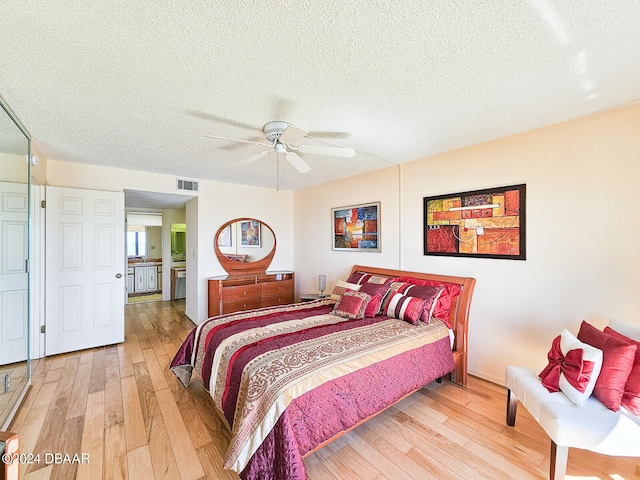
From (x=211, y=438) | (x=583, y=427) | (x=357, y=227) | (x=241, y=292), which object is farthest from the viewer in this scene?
(x=241, y=292)

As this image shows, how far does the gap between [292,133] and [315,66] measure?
48 cm

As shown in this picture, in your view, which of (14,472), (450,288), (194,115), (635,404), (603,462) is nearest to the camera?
(14,472)

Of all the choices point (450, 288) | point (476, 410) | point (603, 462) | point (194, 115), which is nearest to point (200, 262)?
point (194, 115)

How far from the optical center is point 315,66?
1.55 m

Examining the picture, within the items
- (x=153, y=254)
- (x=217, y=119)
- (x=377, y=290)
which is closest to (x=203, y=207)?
(x=217, y=119)

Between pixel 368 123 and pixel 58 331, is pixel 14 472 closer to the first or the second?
pixel 368 123

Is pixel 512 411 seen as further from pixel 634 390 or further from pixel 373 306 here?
pixel 373 306

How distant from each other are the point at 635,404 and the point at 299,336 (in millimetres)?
2030

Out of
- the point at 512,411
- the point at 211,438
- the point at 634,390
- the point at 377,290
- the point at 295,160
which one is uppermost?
the point at 295,160

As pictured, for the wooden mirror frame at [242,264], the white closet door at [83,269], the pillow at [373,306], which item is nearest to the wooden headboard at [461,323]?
the pillow at [373,306]

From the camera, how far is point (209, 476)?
159cm

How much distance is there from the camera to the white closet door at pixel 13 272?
2.13 meters

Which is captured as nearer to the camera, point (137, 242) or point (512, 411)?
point (512, 411)

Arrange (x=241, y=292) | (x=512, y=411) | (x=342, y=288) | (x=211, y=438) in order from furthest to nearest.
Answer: (x=241, y=292) → (x=342, y=288) → (x=512, y=411) → (x=211, y=438)
